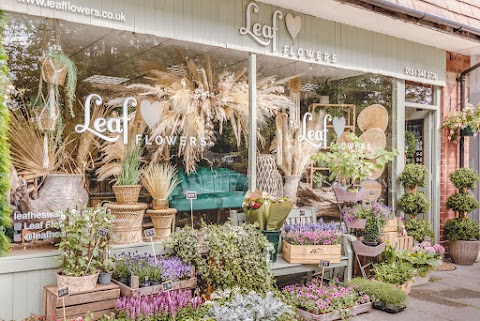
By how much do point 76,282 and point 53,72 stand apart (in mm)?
1890

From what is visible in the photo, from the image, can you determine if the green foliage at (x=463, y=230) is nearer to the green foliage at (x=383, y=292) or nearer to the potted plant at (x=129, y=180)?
the green foliage at (x=383, y=292)

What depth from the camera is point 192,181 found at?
16.4ft

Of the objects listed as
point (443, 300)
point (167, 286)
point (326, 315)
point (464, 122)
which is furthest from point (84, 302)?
point (464, 122)

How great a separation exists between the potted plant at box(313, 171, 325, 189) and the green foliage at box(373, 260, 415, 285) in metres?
1.23

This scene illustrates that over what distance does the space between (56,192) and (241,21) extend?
2.71 metres

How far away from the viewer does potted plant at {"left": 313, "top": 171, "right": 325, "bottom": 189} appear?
19.7 ft

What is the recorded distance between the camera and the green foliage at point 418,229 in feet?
21.7

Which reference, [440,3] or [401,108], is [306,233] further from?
[440,3]

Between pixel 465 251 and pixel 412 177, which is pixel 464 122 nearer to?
pixel 412 177

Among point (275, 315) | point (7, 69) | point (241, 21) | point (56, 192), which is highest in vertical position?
point (241, 21)

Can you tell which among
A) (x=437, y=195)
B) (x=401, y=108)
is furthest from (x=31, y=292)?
(x=437, y=195)

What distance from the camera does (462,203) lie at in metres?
7.11

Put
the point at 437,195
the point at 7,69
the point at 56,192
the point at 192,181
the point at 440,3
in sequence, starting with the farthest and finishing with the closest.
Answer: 1. the point at 437,195
2. the point at 440,3
3. the point at 192,181
4. the point at 56,192
5. the point at 7,69

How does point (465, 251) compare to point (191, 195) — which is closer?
point (191, 195)
